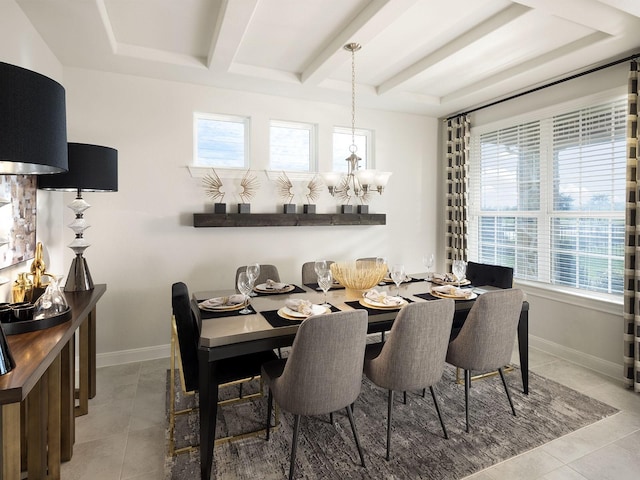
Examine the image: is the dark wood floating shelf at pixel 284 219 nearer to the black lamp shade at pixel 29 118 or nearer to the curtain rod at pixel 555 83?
the curtain rod at pixel 555 83

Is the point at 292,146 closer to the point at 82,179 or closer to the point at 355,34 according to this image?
the point at 355,34

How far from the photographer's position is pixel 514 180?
4.08m

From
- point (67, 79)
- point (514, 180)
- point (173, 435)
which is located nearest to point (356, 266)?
point (173, 435)

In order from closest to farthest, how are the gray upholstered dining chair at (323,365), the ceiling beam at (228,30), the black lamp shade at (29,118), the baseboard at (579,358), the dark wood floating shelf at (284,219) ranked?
1. the black lamp shade at (29,118)
2. the gray upholstered dining chair at (323,365)
3. the ceiling beam at (228,30)
4. the baseboard at (579,358)
5. the dark wood floating shelf at (284,219)

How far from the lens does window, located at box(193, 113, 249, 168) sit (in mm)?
3777

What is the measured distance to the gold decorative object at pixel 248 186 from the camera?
3.83 meters

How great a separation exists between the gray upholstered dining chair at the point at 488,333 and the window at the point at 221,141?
8.86 ft

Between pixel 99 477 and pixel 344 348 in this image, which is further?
pixel 99 477

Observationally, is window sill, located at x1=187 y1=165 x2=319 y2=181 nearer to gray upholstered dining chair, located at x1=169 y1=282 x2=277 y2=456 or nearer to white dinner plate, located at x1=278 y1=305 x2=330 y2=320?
gray upholstered dining chair, located at x1=169 y1=282 x2=277 y2=456

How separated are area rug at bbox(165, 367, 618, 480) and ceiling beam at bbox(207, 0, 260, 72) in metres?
2.66

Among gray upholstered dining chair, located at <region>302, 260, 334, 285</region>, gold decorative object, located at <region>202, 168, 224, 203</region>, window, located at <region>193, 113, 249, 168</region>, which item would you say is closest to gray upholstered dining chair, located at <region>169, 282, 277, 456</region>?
gray upholstered dining chair, located at <region>302, 260, 334, 285</region>

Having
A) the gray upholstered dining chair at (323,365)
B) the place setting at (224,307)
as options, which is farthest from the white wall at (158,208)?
the gray upholstered dining chair at (323,365)

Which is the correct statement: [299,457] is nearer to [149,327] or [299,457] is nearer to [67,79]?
[149,327]

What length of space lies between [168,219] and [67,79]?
1443mm
